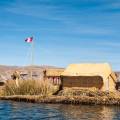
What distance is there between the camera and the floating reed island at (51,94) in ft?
154

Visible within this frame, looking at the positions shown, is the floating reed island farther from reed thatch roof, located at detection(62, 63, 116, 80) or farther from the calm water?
the calm water

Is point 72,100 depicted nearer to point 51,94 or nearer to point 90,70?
point 51,94

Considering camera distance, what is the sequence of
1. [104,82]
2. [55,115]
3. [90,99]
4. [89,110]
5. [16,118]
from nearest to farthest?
[16,118], [55,115], [89,110], [90,99], [104,82]

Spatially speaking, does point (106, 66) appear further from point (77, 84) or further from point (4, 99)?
point (4, 99)

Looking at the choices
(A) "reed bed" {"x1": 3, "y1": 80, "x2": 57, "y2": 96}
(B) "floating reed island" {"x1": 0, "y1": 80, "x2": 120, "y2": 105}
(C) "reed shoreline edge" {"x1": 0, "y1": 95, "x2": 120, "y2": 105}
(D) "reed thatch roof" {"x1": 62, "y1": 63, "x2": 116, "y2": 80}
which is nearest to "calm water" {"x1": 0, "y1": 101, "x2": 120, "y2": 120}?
(C) "reed shoreline edge" {"x1": 0, "y1": 95, "x2": 120, "y2": 105}

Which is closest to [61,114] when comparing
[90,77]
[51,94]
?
[90,77]

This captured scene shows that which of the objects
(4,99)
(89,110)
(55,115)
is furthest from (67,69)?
(55,115)

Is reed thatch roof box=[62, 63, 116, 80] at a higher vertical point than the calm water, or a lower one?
higher

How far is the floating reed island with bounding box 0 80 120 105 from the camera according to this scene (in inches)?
1851

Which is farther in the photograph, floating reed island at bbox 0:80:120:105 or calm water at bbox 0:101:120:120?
floating reed island at bbox 0:80:120:105

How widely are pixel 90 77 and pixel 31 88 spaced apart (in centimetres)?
778

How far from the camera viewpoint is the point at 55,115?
36375mm

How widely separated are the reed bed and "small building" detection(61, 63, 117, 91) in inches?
91.8

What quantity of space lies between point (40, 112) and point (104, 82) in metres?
16.3
